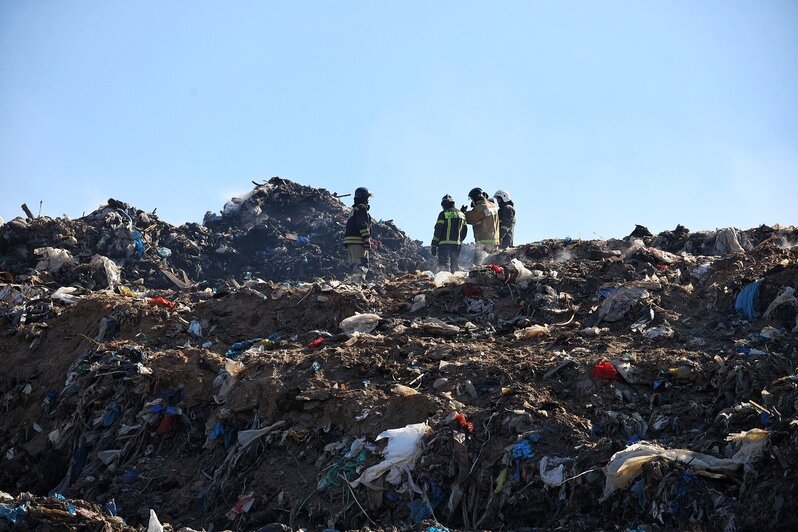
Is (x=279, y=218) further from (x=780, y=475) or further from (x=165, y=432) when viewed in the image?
(x=780, y=475)

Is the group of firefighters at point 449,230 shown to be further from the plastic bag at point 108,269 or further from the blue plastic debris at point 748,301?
the blue plastic debris at point 748,301

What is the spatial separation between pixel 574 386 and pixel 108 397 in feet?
15.6

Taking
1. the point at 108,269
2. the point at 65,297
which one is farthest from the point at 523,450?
the point at 108,269

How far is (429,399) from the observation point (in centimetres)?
711

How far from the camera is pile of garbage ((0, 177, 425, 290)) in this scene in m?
14.4

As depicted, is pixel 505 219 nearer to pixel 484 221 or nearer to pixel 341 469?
pixel 484 221

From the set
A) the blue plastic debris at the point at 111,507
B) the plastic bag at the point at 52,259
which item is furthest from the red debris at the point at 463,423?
the plastic bag at the point at 52,259

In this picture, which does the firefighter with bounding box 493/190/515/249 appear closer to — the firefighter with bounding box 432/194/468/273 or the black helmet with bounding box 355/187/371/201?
the firefighter with bounding box 432/194/468/273

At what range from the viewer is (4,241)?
14914mm

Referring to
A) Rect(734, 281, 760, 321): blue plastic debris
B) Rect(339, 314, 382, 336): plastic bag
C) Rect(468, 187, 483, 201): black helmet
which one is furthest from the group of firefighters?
Rect(734, 281, 760, 321): blue plastic debris

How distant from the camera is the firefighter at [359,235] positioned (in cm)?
1429

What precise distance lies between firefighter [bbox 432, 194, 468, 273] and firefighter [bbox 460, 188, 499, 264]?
199 millimetres

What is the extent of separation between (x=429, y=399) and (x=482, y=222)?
7685 millimetres

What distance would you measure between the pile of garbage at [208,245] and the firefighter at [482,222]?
4.35 metres
